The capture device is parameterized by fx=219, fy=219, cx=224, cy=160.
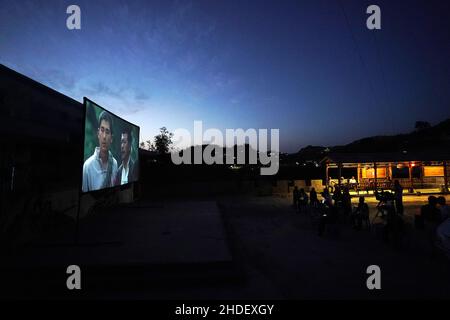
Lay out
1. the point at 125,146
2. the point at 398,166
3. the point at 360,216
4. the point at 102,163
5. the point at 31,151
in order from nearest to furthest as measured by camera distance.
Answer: the point at 31,151 < the point at 102,163 < the point at 360,216 < the point at 125,146 < the point at 398,166

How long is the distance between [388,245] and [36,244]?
402 inches

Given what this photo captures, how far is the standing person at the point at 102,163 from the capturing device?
21.1 ft

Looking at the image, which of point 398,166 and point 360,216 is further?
point 398,166

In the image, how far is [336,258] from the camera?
5.84m

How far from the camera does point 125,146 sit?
938cm

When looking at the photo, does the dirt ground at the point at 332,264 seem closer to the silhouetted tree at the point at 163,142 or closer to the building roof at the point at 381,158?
the building roof at the point at 381,158

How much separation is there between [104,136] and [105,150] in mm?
474

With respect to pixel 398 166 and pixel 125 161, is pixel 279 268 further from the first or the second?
pixel 398 166

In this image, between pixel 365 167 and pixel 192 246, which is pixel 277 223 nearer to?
pixel 192 246

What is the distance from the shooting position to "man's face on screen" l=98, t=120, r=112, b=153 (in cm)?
697

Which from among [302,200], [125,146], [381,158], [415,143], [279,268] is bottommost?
[279,268]

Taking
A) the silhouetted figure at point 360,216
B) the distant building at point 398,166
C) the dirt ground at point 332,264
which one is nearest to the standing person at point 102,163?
the dirt ground at point 332,264

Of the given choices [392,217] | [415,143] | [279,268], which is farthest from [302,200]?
[415,143]
